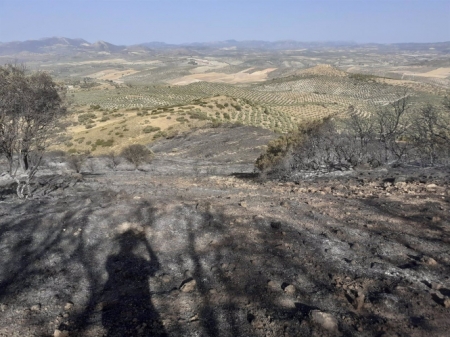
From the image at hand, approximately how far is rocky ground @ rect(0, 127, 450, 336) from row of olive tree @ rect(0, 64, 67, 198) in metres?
2.10

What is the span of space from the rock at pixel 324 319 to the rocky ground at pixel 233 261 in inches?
0.5

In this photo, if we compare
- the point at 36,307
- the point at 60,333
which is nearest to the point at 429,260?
the point at 60,333

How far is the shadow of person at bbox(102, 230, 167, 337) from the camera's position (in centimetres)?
491

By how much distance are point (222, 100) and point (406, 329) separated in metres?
37.1

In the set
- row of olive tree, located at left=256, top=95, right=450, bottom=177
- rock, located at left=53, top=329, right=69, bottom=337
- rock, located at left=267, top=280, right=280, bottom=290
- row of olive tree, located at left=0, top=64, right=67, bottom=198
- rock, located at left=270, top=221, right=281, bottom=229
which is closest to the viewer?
rock, located at left=53, top=329, right=69, bottom=337

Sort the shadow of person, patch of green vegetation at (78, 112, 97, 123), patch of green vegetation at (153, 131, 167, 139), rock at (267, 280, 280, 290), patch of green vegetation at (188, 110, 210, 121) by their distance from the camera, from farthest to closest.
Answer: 1. patch of green vegetation at (78, 112, 97, 123)
2. patch of green vegetation at (188, 110, 210, 121)
3. patch of green vegetation at (153, 131, 167, 139)
4. rock at (267, 280, 280, 290)
5. the shadow of person

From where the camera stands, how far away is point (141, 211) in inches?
339

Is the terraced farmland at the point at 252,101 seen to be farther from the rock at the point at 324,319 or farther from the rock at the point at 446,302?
the rock at the point at 446,302

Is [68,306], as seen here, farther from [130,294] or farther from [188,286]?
[188,286]

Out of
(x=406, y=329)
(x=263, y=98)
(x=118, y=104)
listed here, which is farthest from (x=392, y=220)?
(x=263, y=98)

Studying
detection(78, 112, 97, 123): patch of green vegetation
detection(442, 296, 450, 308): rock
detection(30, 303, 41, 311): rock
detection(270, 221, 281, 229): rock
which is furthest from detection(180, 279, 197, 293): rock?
detection(78, 112, 97, 123): patch of green vegetation

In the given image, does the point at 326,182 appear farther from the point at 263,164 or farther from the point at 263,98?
the point at 263,98

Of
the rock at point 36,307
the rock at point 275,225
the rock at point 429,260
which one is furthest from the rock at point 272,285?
the rock at point 36,307

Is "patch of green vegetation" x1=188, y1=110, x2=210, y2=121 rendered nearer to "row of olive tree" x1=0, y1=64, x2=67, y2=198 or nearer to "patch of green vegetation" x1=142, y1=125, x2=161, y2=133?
"patch of green vegetation" x1=142, y1=125, x2=161, y2=133
